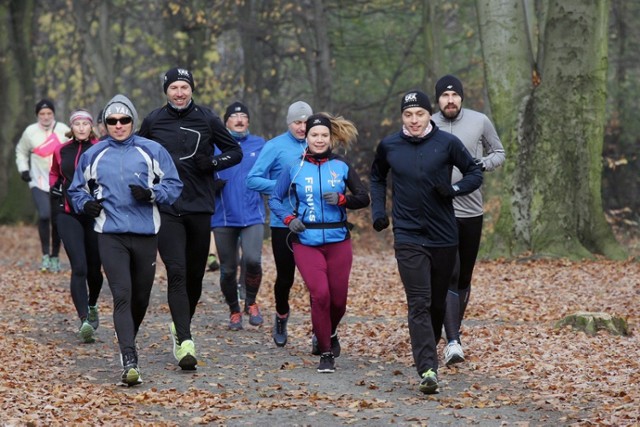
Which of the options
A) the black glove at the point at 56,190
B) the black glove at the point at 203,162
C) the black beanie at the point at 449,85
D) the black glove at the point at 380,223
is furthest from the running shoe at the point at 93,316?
the black beanie at the point at 449,85

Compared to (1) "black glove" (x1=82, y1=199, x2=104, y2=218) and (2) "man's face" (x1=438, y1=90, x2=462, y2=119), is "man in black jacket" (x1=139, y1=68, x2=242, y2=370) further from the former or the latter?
(2) "man's face" (x1=438, y1=90, x2=462, y2=119)

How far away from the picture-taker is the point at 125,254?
30.6 ft

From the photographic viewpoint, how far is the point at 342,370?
33.3 ft

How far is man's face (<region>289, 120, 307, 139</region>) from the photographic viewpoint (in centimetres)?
1120

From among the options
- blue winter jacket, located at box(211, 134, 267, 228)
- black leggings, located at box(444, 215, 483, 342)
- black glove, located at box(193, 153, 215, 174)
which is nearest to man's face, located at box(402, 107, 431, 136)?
black leggings, located at box(444, 215, 483, 342)

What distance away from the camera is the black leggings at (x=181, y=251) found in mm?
9922

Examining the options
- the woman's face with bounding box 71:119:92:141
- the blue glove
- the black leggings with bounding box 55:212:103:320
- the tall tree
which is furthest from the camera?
the tall tree

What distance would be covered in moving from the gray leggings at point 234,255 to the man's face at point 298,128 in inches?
72.5

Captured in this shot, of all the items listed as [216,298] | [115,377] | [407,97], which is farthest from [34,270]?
[407,97]

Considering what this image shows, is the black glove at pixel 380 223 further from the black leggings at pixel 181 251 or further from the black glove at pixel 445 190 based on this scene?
the black leggings at pixel 181 251

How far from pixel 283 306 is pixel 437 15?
18988 millimetres

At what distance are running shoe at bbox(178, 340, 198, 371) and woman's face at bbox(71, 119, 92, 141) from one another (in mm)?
3075

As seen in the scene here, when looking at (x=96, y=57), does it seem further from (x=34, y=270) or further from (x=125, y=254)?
(x=125, y=254)

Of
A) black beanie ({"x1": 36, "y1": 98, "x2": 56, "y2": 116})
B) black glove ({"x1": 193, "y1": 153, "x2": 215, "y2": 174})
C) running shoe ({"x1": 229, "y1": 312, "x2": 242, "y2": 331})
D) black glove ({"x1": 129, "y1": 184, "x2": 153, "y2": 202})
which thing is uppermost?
black beanie ({"x1": 36, "y1": 98, "x2": 56, "y2": 116})
